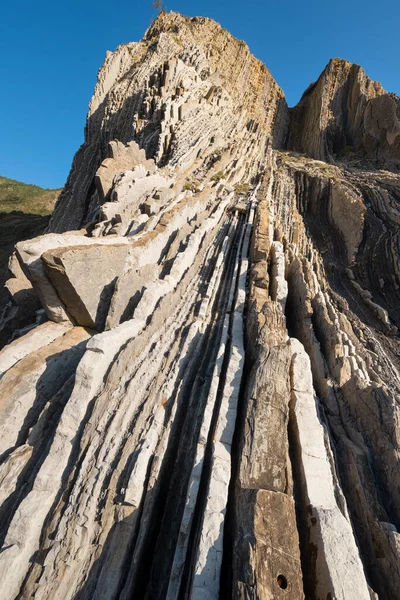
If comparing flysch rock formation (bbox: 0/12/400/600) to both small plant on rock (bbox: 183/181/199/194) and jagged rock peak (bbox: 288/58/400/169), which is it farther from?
jagged rock peak (bbox: 288/58/400/169)

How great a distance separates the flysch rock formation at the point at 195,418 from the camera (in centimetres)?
276

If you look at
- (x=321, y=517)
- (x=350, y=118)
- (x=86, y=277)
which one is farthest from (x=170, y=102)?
(x=321, y=517)

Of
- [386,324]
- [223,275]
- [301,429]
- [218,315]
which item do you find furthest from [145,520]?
[386,324]

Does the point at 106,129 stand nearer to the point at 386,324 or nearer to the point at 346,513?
the point at 386,324

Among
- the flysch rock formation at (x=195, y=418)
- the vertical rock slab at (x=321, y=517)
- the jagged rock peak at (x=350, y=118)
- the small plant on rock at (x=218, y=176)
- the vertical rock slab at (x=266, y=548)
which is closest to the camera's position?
the vertical rock slab at (x=266, y=548)

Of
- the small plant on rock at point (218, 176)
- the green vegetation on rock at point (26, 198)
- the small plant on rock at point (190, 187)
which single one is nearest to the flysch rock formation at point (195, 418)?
the small plant on rock at point (190, 187)

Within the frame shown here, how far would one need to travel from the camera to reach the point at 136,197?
34.6 ft

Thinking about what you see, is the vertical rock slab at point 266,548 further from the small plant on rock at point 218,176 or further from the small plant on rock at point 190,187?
the small plant on rock at point 218,176

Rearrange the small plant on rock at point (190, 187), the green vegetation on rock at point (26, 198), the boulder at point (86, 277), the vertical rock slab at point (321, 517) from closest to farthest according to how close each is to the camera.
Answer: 1. the vertical rock slab at point (321, 517)
2. the boulder at point (86, 277)
3. the small plant on rock at point (190, 187)
4. the green vegetation on rock at point (26, 198)

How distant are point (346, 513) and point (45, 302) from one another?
5889mm

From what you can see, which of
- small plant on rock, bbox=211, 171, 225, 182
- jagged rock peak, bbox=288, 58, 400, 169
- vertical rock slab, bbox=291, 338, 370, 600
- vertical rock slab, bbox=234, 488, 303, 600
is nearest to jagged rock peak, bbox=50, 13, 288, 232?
small plant on rock, bbox=211, 171, 225, 182

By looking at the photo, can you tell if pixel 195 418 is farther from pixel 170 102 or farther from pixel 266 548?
pixel 170 102

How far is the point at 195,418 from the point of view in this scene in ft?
13.5

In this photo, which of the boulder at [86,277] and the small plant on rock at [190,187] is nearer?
the boulder at [86,277]
